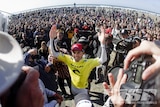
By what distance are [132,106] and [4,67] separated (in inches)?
15.3

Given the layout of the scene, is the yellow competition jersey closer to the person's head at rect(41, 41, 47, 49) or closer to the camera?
the person's head at rect(41, 41, 47, 49)

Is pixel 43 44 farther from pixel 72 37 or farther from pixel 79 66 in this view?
pixel 72 37

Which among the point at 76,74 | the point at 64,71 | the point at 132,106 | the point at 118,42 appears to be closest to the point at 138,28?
the point at 118,42

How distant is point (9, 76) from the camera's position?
627mm

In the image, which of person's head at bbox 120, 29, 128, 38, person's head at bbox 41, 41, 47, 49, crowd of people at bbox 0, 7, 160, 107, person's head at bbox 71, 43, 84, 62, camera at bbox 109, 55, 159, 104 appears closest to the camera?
camera at bbox 109, 55, 159, 104

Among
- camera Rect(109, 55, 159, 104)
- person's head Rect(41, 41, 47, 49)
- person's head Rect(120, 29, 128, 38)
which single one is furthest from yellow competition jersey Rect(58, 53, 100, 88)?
camera Rect(109, 55, 159, 104)

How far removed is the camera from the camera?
0.78m

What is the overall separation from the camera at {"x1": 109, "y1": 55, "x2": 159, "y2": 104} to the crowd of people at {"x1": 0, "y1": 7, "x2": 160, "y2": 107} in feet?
5.90

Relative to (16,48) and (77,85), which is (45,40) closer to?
(77,85)

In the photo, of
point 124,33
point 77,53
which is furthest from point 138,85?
point 124,33

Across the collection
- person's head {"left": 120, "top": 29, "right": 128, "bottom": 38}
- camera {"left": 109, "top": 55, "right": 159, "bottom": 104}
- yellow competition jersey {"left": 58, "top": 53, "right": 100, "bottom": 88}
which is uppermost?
camera {"left": 109, "top": 55, "right": 159, "bottom": 104}

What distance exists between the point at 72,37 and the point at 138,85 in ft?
19.3

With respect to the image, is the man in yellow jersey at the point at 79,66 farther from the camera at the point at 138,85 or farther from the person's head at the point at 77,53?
the camera at the point at 138,85

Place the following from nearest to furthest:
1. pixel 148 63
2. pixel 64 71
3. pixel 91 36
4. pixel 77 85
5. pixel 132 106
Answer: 1. pixel 148 63
2. pixel 132 106
3. pixel 77 85
4. pixel 64 71
5. pixel 91 36
